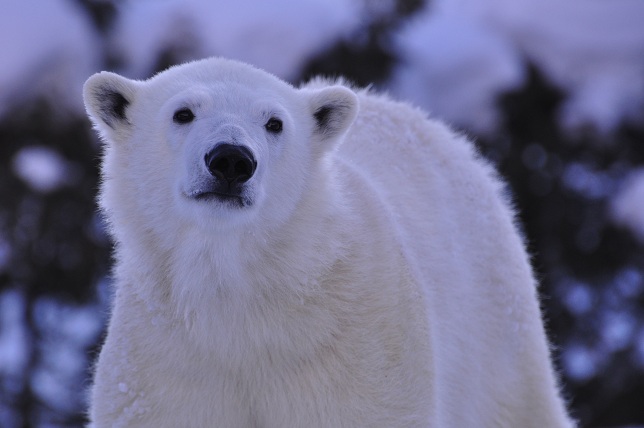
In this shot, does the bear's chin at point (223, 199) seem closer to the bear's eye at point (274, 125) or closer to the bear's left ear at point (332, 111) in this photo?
the bear's eye at point (274, 125)

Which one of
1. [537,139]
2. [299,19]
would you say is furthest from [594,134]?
[299,19]

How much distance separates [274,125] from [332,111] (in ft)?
1.26

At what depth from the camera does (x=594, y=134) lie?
12.6 metres

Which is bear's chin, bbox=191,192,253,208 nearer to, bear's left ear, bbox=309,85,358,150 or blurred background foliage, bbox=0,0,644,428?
bear's left ear, bbox=309,85,358,150

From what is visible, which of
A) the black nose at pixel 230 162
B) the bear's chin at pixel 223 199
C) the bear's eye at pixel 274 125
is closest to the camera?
the black nose at pixel 230 162

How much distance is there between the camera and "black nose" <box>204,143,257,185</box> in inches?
150

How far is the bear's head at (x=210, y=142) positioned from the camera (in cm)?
391

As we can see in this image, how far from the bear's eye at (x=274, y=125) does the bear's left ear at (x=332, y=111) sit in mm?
297

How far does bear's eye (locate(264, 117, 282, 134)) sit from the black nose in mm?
365

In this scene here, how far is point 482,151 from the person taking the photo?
12.0m

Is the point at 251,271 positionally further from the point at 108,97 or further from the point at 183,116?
the point at 108,97

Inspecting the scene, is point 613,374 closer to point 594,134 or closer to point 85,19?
point 594,134

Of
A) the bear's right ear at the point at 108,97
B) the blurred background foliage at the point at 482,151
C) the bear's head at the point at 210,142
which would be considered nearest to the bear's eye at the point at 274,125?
the bear's head at the point at 210,142

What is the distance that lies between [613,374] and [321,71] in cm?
490
